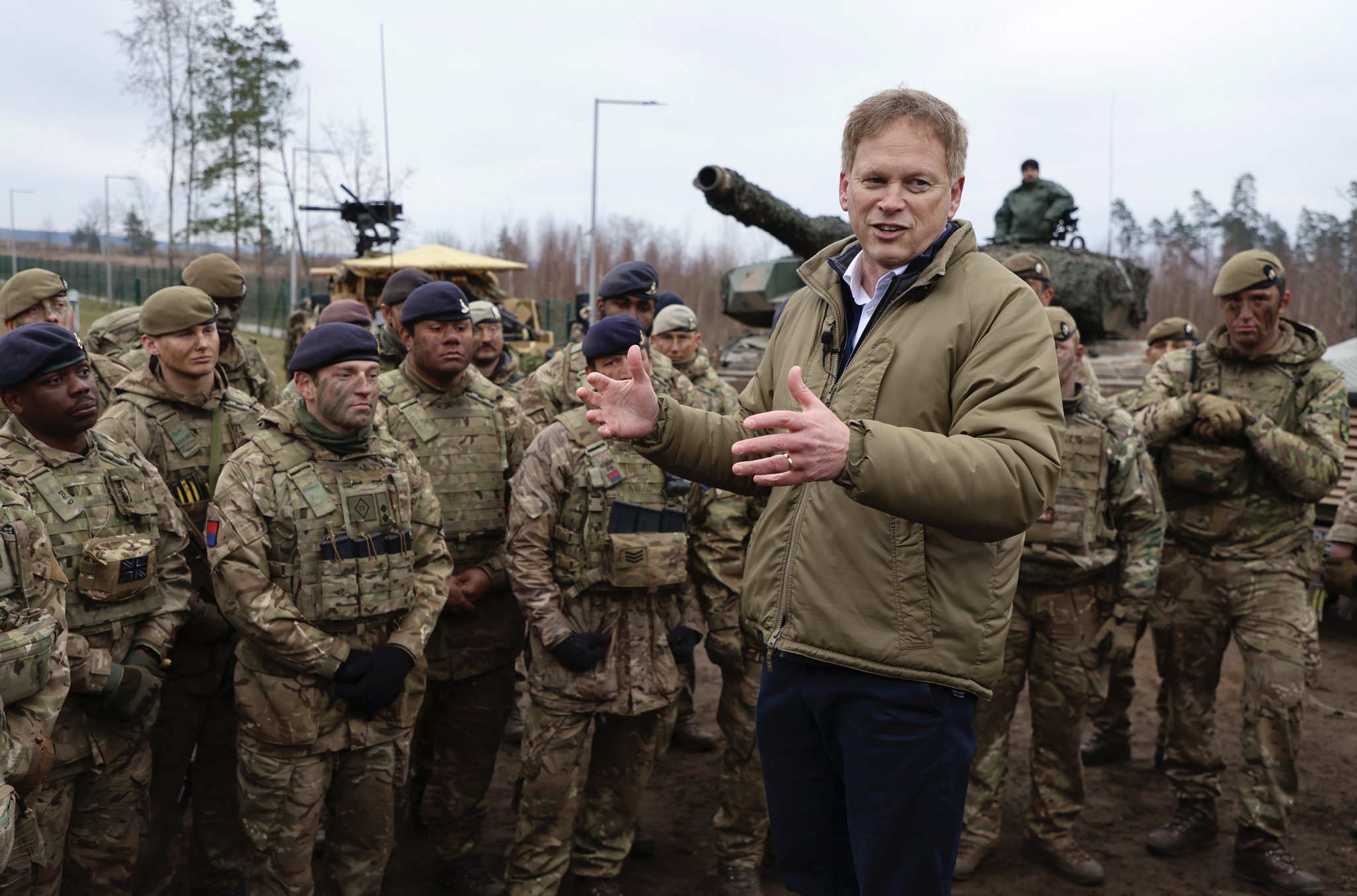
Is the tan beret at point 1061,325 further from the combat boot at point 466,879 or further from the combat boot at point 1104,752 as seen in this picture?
the combat boot at point 466,879

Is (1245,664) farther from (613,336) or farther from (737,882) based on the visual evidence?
(613,336)

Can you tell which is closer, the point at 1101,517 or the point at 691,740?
the point at 1101,517

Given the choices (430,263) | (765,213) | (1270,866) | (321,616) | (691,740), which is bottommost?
(691,740)

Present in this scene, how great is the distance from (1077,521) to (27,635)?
406 cm

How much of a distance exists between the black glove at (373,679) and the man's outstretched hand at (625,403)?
188cm

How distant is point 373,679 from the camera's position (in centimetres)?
376

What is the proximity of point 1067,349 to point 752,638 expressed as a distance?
193cm

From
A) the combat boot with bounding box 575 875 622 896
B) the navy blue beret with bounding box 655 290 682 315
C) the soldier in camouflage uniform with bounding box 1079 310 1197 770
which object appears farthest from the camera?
the navy blue beret with bounding box 655 290 682 315

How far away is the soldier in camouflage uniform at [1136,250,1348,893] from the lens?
485 centimetres

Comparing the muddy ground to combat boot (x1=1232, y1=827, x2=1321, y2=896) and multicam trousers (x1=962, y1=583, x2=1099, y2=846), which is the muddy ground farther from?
multicam trousers (x1=962, y1=583, x2=1099, y2=846)

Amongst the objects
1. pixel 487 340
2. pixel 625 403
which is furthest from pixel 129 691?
pixel 487 340

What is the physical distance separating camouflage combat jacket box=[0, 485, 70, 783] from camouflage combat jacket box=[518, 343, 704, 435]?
3.11 m

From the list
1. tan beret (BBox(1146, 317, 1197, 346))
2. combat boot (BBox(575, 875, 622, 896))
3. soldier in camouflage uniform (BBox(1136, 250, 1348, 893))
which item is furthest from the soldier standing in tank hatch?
combat boot (BBox(575, 875, 622, 896))

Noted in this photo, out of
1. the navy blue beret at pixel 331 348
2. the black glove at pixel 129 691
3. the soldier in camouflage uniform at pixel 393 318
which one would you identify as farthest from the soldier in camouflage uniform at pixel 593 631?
the soldier in camouflage uniform at pixel 393 318
